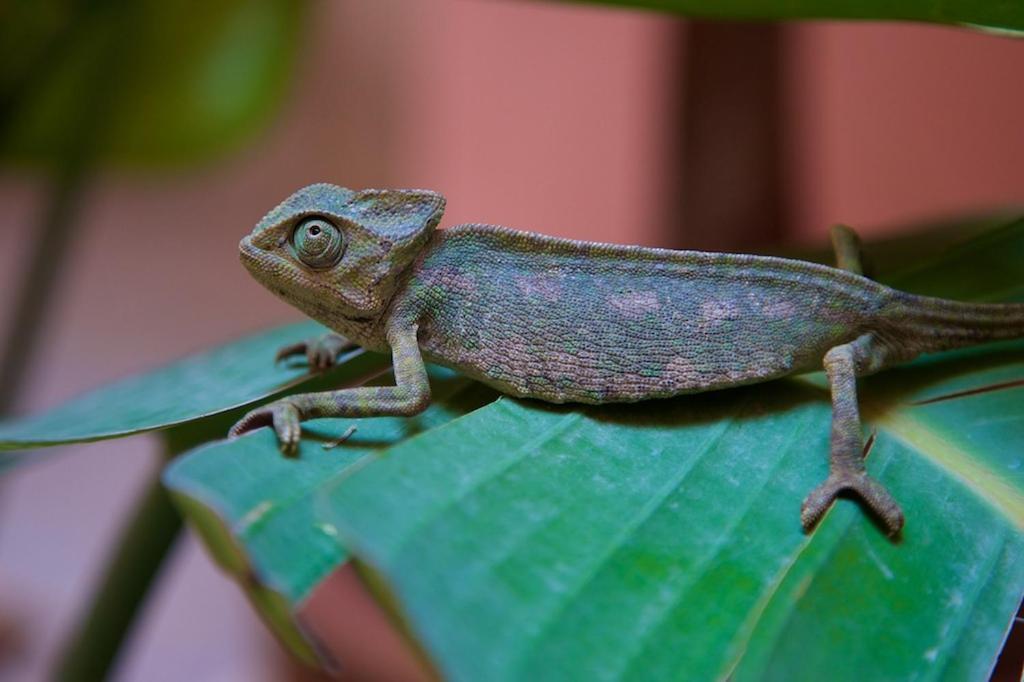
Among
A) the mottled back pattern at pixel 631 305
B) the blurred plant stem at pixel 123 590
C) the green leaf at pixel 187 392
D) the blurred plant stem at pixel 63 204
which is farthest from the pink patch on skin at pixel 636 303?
the blurred plant stem at pixel 63 204

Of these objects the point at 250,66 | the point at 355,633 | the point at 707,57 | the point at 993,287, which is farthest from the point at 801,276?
the point at 250,66

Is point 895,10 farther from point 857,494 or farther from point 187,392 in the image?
point 187,392

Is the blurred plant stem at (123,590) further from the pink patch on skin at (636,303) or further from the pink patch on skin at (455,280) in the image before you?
the pink patch on skin at (636,303)

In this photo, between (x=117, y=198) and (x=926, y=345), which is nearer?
(x=926, y=345)

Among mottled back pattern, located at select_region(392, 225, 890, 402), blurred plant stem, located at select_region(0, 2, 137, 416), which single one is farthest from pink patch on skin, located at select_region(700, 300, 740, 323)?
blurred plant stem, located at select_region(0, 2, 137, 416)

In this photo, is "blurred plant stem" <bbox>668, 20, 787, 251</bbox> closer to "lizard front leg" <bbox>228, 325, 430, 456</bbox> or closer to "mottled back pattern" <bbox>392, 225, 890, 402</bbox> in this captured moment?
"mottled back pattern" <bbox>392, 225, 890, 402</bbox>

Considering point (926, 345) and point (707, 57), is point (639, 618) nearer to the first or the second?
point (926, 345)
